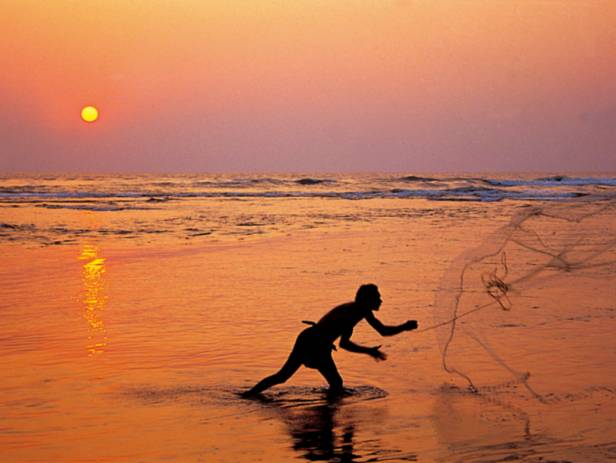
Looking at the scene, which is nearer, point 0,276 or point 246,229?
point 0,276

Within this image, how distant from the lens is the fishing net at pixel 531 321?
7781 mm

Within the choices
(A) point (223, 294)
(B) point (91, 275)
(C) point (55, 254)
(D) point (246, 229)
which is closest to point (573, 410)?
(A) point (223, 294)

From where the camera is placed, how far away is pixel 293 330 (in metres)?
9.74

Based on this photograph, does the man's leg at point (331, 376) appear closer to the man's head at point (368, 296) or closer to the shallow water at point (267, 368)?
the shallow water at point (267, 368)

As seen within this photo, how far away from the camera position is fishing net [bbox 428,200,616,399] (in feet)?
25.5

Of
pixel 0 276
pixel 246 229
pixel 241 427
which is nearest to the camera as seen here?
pixel 241 427

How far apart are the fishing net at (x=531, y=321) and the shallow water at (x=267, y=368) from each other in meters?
0.04

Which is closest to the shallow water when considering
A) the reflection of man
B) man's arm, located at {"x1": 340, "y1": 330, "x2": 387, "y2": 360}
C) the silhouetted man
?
the reflection of man

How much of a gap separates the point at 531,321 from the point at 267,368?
3.55 metres

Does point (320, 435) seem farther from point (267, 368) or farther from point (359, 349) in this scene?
point (267, 368)

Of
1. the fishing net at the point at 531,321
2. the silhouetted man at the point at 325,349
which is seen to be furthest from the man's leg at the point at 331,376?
the fishing net at the point at 531,321

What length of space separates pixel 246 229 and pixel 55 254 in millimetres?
7456

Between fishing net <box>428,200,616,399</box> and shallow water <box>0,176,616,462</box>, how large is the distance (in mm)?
42

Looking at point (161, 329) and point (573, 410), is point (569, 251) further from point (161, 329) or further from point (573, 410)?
point (161, 329)
